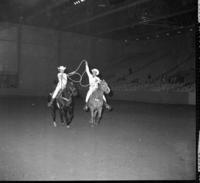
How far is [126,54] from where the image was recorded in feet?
10.6

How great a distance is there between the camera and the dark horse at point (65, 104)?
10.1 feet

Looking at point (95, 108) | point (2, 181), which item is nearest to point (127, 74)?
point (95, 108)

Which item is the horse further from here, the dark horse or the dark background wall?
the dark horse

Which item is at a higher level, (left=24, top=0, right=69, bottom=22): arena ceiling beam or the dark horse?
(left=24, top=0, right=69, bottom=22): arena ceiling beam

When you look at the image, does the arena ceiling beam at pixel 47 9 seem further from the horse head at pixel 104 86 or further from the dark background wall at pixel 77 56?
the horse head at pixel 104 86

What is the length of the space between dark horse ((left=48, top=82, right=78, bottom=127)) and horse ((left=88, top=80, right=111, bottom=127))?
18 centimetres

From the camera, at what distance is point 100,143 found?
310cm

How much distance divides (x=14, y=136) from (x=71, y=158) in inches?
22.8

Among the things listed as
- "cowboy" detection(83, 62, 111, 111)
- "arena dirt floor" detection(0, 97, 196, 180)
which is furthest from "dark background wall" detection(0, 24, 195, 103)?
"arena dirt floor" detection(0, 97, 196, 180)

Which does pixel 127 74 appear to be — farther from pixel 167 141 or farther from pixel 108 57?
pixel 167 141

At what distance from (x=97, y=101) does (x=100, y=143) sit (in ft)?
1.39

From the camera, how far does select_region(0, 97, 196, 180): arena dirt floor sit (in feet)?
9.56

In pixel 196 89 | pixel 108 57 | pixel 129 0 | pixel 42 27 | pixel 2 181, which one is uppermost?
pixel 129 0

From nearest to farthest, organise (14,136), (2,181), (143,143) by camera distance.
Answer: (2,181) → (14,136) → (143,143)
